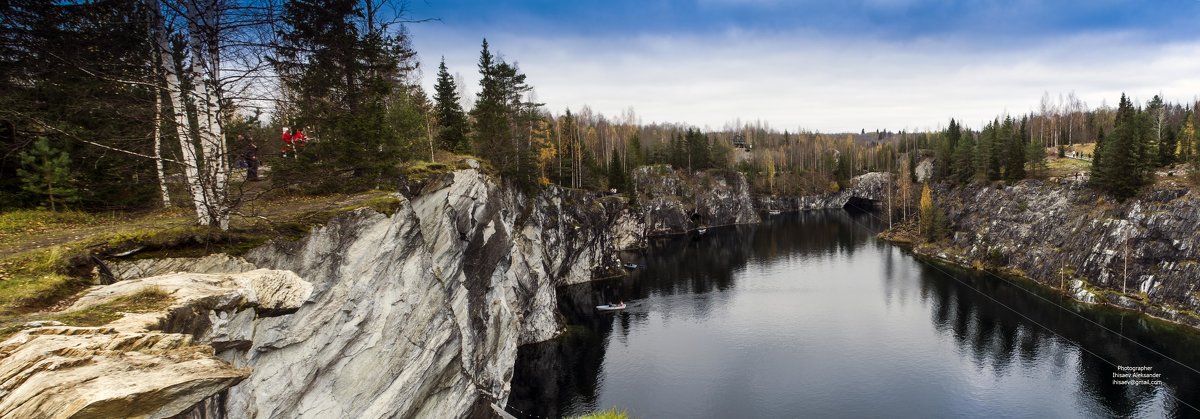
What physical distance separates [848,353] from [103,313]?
44.5 m

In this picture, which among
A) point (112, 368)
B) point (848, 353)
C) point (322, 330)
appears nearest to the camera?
point (112, 368)

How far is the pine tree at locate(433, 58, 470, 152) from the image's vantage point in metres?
42.1

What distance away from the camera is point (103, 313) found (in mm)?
7254

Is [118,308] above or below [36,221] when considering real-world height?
below

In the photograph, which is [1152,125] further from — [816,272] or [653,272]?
[653,272]

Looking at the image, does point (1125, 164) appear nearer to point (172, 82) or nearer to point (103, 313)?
point (172, 82)

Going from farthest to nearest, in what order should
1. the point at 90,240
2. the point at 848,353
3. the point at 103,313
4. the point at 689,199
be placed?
the point at 689,199 → the point at 848,353 → the point at 90,240 → the point at 103,313

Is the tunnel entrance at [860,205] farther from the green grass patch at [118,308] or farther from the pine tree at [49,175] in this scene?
the green grass patch at [118,308]

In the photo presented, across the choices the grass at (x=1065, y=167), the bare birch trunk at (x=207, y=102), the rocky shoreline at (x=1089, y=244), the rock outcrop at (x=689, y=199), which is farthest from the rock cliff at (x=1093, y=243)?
the bare birch trunk at (x=207, y=102)

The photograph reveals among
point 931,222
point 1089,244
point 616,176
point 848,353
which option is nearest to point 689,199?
point 616,176

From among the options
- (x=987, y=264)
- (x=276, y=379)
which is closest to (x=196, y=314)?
(x=276, y=379)

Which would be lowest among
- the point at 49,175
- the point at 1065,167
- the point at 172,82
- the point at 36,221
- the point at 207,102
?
the point at 1065,167

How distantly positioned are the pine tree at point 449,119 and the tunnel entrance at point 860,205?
12259 centimetres

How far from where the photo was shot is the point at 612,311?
5400 cm
